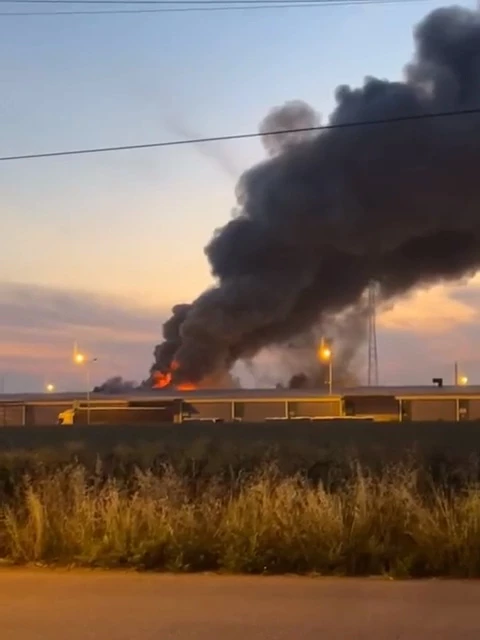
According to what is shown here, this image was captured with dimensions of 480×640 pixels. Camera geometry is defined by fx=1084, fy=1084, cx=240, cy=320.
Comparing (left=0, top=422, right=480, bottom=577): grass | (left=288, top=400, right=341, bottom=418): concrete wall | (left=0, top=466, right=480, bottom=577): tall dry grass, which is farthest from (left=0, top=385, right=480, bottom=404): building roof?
(left=0, top=466, right=480, bottom=577): tall dry grass

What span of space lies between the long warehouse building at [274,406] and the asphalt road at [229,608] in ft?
116

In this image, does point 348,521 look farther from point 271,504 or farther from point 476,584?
point 476,584

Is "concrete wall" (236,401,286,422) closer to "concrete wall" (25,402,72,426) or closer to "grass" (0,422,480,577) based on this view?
"concrete wall" (25,402,72,426)

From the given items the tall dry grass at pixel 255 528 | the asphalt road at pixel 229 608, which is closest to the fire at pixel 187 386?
the tall dry grass at pixel 255 528

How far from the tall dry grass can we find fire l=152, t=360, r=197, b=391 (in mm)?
39862

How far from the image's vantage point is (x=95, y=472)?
40.9ft

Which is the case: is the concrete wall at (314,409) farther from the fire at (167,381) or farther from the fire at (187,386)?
the fire at (187,386)

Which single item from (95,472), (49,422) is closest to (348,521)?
(95,472)

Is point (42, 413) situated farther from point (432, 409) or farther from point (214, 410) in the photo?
point (432, 409)

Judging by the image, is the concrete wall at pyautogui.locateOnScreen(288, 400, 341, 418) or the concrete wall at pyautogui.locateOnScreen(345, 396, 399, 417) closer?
the concrete wall at pyautogui.locateOnScreen(288, 400, 341, 418)

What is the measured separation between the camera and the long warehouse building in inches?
1780

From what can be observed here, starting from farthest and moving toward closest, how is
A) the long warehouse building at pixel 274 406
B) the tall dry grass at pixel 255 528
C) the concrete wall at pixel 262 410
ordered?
1. the concrete wall at pixel 262 410
2. the long warehouse building at pixel 274 406
3. the tall dry grass at pixel 255 528

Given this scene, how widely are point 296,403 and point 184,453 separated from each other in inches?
1291

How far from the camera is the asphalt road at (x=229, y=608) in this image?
7.16 metres
